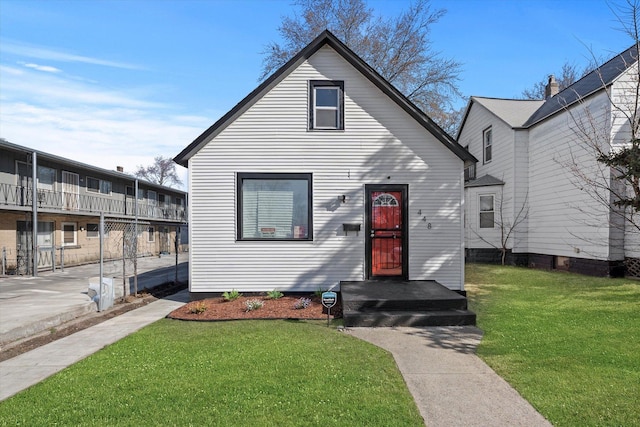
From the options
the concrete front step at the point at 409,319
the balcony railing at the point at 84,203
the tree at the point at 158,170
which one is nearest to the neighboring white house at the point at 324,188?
the concrete front step at the point at 409,319

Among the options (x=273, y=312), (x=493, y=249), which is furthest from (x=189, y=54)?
(x=493, y=249)

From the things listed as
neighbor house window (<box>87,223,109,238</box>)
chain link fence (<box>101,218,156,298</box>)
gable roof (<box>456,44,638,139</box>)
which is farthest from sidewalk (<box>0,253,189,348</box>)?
gable roof (<box>456,44,638,139</box>)

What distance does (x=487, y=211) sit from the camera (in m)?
16.0

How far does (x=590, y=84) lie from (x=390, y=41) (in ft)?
38.0

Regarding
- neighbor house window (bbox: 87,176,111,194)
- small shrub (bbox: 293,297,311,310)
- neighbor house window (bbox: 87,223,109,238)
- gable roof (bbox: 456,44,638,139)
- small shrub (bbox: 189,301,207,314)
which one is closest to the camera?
small shrub (bbox: 189,301,207,314)

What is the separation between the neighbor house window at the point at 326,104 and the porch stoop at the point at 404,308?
4322 millimetres

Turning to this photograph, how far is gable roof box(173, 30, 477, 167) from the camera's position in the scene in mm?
8836

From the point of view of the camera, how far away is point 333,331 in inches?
249

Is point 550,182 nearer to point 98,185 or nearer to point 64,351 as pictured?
point 64,351

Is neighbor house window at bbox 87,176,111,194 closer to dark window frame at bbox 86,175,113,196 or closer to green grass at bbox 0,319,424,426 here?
dark window frame at bbox 86,175,113,196

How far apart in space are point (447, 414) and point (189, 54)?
11621mm

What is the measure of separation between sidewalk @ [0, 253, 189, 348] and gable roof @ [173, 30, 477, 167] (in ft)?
14.3

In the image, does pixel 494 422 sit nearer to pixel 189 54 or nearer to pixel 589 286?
pixel 589 286

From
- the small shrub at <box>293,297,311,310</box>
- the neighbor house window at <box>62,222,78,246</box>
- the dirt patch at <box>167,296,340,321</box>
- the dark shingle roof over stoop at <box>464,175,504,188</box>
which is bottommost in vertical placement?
the dirt patch at <box>167,296,340,321</box>
